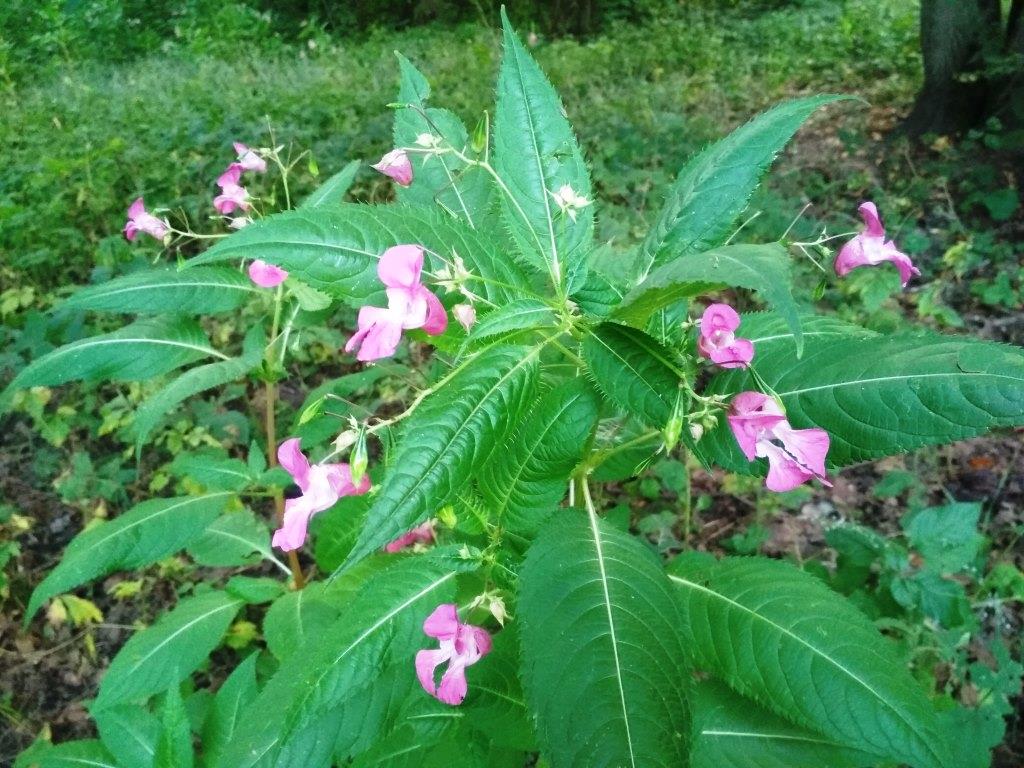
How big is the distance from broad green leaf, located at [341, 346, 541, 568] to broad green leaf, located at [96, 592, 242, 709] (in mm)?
1235

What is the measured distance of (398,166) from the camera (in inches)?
56.1

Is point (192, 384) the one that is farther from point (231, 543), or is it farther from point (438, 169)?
point (438, 169)

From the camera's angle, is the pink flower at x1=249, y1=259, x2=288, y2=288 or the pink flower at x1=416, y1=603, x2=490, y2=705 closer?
the pink flower at x1=416, y1=603, x2=490, y2=705

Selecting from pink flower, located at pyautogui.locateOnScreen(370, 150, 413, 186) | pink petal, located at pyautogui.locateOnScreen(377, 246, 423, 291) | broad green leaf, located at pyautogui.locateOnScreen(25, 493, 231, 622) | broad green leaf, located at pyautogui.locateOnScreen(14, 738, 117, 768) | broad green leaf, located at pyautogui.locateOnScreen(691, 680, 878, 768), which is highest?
pink flower, located at pyautogui.locateOnScreen(370, 150, 413, 186)

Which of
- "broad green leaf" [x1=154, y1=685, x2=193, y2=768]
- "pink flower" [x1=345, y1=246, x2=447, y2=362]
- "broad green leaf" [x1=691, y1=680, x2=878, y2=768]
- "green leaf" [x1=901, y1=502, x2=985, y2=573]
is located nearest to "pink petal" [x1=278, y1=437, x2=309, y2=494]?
"pink flower" [x1=345, y1=246, x2=447, y2=362]

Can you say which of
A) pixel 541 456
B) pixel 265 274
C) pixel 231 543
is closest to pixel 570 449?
pixel 541 456

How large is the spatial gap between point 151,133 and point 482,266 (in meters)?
5.54

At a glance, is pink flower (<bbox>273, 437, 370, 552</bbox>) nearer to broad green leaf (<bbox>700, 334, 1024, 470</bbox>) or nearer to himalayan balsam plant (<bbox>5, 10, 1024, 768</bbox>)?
himalayan balsam plant (<bbox>5, 10, 1024, 768</bbox>)

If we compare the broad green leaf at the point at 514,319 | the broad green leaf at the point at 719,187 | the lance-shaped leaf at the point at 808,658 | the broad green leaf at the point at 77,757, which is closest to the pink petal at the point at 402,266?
the broad green leaf at the point at 514,319

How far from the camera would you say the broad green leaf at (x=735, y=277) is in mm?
757

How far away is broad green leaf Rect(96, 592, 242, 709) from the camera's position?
185 centimetres

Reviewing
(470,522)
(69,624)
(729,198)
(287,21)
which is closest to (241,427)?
(69,624)

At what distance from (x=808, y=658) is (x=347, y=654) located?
70 centimetres

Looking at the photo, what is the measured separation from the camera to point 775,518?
9.84 ft
